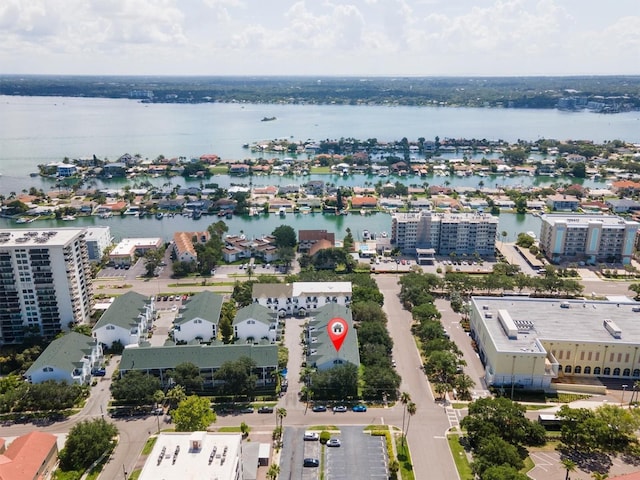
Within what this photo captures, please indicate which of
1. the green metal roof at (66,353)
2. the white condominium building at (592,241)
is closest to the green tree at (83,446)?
the green metal roof at (66,353)

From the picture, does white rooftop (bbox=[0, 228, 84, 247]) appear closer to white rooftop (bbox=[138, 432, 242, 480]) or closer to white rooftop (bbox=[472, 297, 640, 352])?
white rooftop (bbox=[138, 432, 242, 480])

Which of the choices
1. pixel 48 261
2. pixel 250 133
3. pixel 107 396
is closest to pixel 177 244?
pixel 48 261

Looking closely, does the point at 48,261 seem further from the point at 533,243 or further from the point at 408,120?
the point at 408,120

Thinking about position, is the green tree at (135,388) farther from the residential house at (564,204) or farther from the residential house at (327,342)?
the residential house at (564,204)

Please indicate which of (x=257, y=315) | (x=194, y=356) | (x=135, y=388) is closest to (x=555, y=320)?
(x=257, y=315)

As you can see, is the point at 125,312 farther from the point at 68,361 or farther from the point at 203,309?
the point at 68,361

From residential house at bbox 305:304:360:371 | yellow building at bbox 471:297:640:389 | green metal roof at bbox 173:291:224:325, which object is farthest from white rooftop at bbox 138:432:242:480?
yellow building at bbox 471:297:640:389
